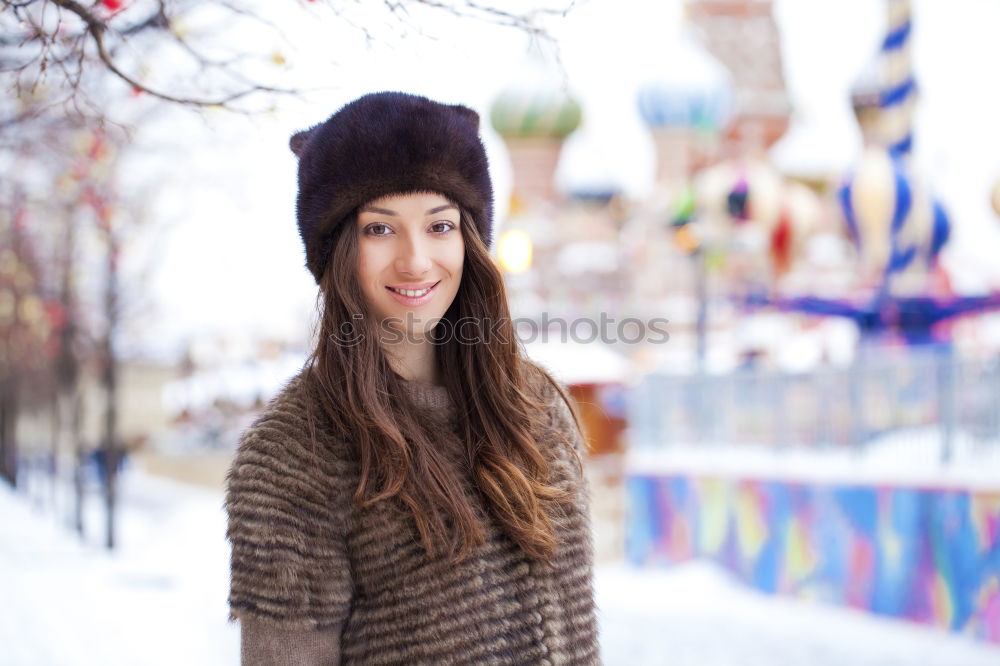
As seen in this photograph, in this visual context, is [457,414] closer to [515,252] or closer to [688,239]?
[515,252]

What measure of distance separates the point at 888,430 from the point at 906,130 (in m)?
7.13

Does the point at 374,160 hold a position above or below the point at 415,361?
above

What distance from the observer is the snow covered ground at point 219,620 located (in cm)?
586

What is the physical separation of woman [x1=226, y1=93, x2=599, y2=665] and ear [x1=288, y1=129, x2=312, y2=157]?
0.03 feet

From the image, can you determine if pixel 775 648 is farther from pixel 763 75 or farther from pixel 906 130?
pixel 763 75

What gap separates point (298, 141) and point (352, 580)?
98 centimetres

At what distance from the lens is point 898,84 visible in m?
14.5

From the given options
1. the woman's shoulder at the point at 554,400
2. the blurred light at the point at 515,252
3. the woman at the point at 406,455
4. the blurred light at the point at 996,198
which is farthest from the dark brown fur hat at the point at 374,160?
the blurred light at the point at 996,198

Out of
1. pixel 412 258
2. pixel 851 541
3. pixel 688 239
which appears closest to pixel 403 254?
pixel 412 258

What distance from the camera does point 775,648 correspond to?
7.80m

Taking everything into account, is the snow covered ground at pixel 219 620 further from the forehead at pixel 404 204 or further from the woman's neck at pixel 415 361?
the forehead at pixel 404 204

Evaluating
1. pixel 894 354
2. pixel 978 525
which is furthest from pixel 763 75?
pixel 978 525

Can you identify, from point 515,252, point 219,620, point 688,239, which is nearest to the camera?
point 219,620

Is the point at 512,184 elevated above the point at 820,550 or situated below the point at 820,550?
→ above
